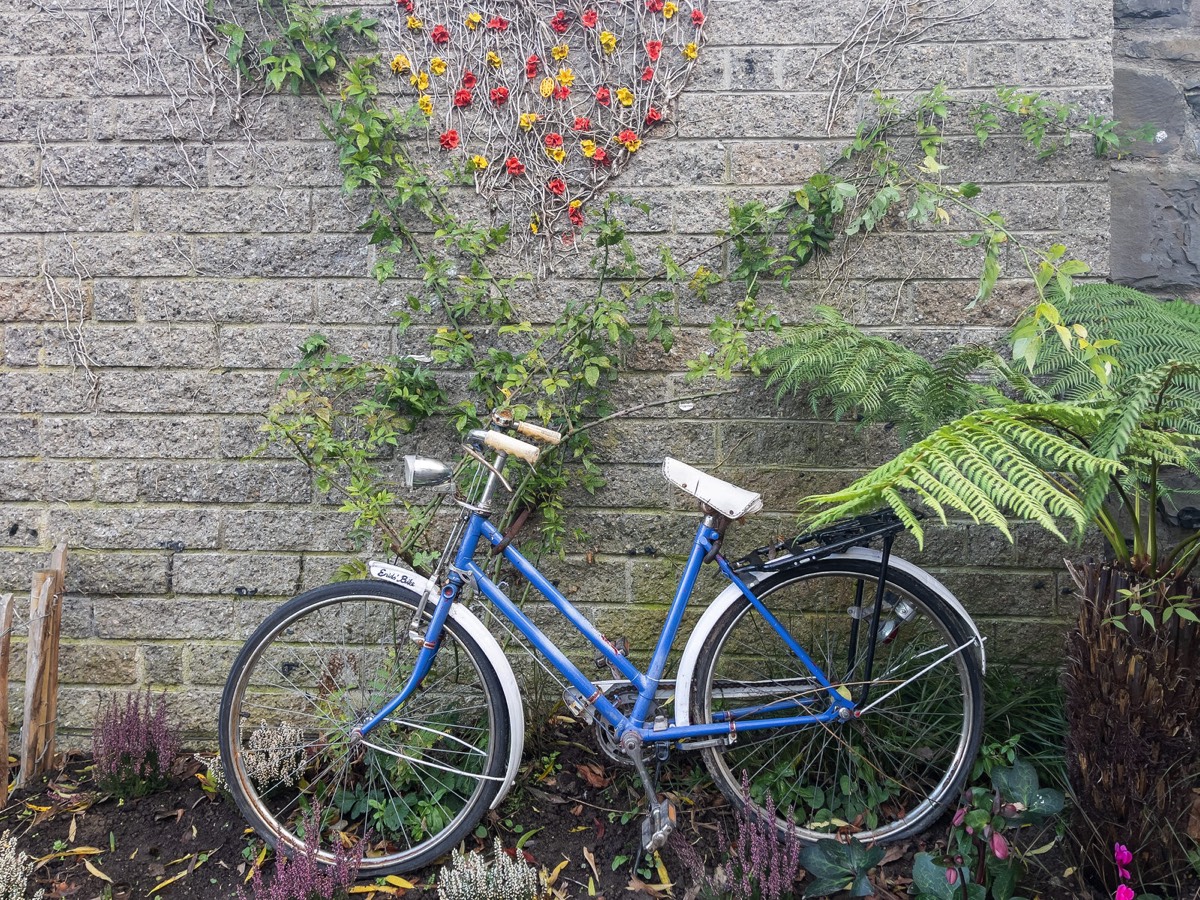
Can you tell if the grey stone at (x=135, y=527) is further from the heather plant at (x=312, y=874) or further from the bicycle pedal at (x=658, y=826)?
the bicycle pedal at (x=658, y=826)

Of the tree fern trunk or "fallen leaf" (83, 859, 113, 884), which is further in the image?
"fallen leaf" (83, 859, 113, 884)

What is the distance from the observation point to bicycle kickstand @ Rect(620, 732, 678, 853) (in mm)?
2184

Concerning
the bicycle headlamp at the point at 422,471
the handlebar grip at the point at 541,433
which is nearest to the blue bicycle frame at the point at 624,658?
the bicycle headlamp at the point at 422,471

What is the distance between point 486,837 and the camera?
2.41 metres

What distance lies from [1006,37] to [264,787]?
10.6 ft

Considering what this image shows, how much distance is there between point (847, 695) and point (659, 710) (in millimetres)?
591

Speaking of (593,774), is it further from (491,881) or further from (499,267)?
(499,267)

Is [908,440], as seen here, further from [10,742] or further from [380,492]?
[10,742]

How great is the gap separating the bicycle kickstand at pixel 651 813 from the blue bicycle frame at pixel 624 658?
0.04 metres

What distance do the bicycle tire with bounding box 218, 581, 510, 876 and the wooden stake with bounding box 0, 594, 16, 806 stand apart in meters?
0.68

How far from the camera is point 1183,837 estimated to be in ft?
Answer: 6.32

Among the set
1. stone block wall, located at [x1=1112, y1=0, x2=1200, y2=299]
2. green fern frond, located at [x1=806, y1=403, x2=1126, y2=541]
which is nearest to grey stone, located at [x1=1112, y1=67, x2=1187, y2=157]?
stone block wall, located at [x1=1112, y1=0, x2=1200, y2=299]

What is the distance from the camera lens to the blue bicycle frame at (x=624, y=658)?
2289mm

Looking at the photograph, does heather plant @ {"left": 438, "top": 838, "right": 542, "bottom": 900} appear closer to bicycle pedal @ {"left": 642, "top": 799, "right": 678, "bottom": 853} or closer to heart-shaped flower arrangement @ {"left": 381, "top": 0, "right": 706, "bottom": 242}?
bicycle pedal @ {"left": 642, "top": 799, "right": 678, "bottom": 853}
